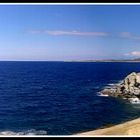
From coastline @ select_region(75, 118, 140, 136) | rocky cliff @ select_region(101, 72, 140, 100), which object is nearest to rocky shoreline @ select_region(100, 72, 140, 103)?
rocky cliff @ select_region(101, 72, 140, 100)

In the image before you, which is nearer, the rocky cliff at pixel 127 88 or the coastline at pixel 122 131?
the coastline at pixel 122 131

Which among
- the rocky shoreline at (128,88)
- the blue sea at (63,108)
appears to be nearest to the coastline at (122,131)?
the blue sea at (63,108)

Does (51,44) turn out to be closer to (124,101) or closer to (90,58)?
(90,58)

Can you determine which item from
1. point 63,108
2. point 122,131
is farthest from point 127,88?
point 122,131

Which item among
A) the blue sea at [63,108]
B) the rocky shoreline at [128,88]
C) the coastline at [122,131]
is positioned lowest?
the coastline at [122,131]

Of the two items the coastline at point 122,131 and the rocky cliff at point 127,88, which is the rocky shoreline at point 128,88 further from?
the coastline at point 122,131

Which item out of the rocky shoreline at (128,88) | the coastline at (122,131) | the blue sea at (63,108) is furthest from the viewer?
the rocky shoreline at (128,88)

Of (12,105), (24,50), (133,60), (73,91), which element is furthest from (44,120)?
(133,60)

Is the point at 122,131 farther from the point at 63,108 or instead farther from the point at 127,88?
the point at 127,88

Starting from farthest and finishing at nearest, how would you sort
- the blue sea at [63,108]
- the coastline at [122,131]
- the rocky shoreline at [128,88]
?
the rocky shoreline at [128,88], the blue sea at [63,108], the coastline at [122,131]

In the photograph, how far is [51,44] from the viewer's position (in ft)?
16.1

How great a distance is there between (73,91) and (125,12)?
280 cm

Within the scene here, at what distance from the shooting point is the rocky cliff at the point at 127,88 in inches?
285

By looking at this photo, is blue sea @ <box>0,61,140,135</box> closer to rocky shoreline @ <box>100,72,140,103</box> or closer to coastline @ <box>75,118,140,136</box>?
rocky shoreline @ <box>100,72,140,103</box>
